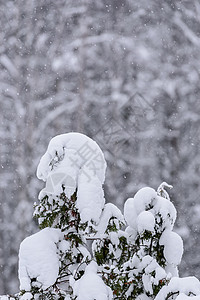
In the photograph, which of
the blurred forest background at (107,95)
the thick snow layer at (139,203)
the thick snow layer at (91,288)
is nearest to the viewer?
the thick snow layer at (91,288)

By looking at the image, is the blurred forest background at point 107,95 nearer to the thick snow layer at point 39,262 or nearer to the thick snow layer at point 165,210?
the thick snow layer at point 165,210

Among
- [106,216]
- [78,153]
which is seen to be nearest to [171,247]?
[106,216]

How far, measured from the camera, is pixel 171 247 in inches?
88.4

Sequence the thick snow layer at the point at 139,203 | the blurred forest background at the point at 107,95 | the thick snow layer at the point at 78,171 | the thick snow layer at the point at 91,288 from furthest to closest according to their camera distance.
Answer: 1. the blurred forest background at the point at 107,95
2. the thick snow layer at the point at 139,203
3. the thick snow layer at the point at 78,171
4. the thick snow layer at the point at 91,288

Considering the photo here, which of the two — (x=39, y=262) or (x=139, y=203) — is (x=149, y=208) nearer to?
(x=139, y=203)

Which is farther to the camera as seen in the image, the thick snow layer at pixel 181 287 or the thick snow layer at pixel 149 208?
the thick snow layer at pixel 149 208

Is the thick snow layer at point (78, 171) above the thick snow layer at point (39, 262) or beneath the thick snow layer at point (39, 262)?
above

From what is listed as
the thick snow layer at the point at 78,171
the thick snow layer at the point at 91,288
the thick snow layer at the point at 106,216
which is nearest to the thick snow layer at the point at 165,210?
the thick snow layer at the point at 106,216

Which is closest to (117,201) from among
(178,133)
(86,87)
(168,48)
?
(178,133)

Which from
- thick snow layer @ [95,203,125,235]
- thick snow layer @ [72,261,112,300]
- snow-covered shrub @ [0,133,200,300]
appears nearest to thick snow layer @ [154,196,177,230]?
snow-covered shrub @ [0,133,200,300]

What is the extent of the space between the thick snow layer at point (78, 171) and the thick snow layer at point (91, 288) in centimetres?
23

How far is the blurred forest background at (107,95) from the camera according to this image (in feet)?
29.1

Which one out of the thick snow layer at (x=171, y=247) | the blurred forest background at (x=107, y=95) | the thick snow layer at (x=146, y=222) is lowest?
the blurred forest background at (x=107, y=95)

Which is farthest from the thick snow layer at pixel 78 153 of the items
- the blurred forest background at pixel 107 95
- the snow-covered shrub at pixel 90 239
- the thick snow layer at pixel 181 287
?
the blurred forest background at pixel 107 95
